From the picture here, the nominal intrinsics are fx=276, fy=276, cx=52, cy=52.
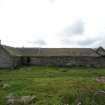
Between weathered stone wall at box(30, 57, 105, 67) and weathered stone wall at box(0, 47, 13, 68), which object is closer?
weathered stone wall at box(0, 47, 13, 68)

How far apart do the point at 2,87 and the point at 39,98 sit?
7.41m

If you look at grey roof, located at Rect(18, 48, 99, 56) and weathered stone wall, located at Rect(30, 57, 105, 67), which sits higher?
grey roof, located at Rect(18, 48, 99, 56)

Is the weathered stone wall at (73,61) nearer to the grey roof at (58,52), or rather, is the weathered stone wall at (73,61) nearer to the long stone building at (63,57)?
the long stone building at (63,57)

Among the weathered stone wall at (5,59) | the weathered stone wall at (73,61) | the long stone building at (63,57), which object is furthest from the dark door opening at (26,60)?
the weathered stone wall at (5,59)

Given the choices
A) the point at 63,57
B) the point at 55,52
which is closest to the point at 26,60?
the point at 55,52

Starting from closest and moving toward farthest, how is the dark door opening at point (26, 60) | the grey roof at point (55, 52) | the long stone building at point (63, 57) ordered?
the long stone building at point (63, 57), the grey roof at point (55, 52), the dark door opening at point (26, 60)

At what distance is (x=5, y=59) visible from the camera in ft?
186

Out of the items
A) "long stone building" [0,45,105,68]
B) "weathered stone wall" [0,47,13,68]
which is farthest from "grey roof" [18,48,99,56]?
"weathered stone wall" [0,47,13,68]

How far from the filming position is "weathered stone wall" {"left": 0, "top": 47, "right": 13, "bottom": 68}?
5644 centimetres

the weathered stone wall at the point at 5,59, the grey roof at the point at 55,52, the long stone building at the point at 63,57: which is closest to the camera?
the weathered stone wall at the point at 5,59

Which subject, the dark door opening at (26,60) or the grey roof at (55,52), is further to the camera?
the dark door opening at (26,60)

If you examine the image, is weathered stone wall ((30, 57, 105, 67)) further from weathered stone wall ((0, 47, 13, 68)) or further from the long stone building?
weathered stone wall ((0, 47, 13, 68))

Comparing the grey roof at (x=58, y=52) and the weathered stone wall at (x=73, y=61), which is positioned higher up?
the grey roof at (x=58, y=52)

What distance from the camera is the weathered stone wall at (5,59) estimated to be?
56.4 meters
